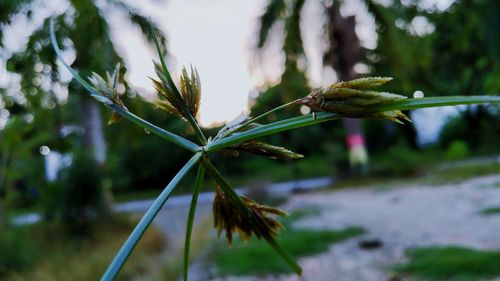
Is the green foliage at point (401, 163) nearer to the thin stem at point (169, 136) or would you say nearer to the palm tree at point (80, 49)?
the palm tree at point (80, 49)

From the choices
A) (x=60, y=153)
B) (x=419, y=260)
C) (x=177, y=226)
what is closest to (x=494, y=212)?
(x=419, y=260)

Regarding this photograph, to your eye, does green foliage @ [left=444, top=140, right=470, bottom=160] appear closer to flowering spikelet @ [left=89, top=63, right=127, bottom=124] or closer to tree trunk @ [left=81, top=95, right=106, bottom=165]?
→ tree trunk @ [left=81, top=95, right=106, bottom=165]

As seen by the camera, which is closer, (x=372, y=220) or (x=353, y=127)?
(x=372, y=220)

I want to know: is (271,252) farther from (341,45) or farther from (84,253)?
(341,45)

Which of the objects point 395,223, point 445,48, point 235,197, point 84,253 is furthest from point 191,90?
point 445,48

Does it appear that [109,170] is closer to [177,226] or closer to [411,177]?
[177,226]

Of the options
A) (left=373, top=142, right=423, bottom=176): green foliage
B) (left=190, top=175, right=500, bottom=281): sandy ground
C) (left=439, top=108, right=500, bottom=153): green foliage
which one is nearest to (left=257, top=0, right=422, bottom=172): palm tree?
(left=373, top=142, right=423, bottom=176): green foliage
